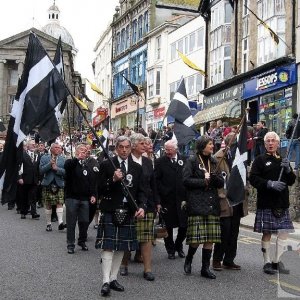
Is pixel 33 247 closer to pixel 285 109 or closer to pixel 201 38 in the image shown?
pixel 285 109

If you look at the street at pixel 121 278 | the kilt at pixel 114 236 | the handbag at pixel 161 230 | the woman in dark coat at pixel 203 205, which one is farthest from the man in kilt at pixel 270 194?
the kilt at pixel 114 236

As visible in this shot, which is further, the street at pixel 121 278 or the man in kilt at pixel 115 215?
the man in kilt at pixel 115 215

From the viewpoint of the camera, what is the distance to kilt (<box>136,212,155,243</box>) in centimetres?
813

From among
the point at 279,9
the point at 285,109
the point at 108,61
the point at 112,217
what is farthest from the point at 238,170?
the point at 108,61

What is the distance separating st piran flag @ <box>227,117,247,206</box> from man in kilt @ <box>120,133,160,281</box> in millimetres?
1050

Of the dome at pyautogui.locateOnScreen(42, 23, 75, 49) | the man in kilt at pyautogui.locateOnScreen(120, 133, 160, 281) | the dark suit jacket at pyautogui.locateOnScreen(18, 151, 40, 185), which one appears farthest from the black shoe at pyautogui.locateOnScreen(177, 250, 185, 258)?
the dome at pyautogui.locateOnScreen(42, 23, 75, 49)

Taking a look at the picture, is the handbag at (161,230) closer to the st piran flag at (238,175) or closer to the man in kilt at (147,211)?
the man in kilt at (147,211)

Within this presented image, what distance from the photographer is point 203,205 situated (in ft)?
26.3

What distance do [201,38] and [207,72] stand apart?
3523 mm

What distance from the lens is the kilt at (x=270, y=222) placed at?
838cm

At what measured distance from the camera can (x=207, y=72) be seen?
3709 centimetres

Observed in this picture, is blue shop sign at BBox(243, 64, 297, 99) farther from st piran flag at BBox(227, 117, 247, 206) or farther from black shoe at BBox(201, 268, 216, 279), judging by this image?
black shoe at BBox(201, 268, 216, 279)

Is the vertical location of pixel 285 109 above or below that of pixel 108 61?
below

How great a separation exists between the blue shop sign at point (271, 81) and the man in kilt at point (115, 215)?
19.3 meters
